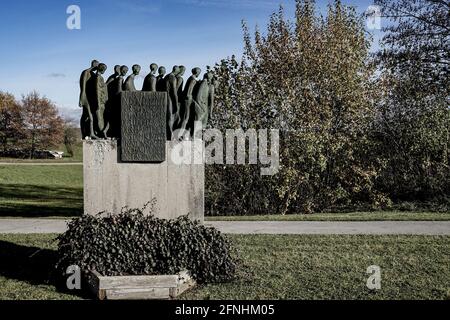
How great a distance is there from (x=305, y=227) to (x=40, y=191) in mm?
18383

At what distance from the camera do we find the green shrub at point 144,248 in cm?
767

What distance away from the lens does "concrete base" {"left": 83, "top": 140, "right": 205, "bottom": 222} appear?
8570 millimetres

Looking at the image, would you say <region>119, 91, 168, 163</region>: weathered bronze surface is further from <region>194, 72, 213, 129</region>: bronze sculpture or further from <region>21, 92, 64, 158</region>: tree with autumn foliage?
<region>21, 92, 64, 158</region>: tree with autumn foliage

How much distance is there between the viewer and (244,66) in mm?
18328

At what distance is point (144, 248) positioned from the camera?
25.5 feet

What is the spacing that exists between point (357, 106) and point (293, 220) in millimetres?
5621

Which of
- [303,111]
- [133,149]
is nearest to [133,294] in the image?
[133,149]

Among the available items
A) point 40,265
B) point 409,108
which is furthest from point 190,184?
point 409,108

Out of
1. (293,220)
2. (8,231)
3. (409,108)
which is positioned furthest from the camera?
(409,108)

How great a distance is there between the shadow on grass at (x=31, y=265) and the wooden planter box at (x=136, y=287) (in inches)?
16.3

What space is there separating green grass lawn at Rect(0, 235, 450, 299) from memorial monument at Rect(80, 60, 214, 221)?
4.75 feet

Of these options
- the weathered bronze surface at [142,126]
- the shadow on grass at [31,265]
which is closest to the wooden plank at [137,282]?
the shadow on grass at [31,265]

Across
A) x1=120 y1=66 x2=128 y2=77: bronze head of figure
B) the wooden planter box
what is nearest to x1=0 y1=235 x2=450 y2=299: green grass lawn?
the wooden planter box

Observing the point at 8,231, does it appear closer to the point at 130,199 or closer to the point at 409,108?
the point at 130,199
